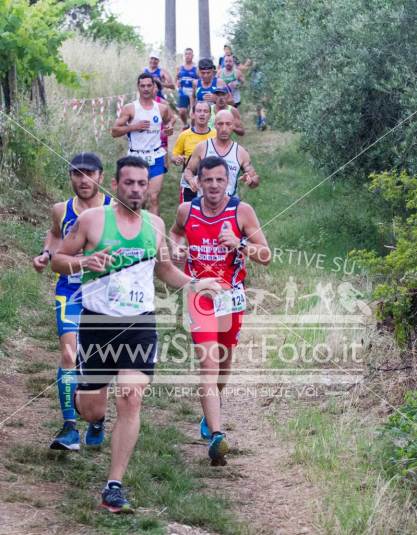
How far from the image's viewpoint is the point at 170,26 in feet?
116

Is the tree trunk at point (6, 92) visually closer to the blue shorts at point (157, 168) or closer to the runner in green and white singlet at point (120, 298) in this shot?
the blue shorts at point (157, 168)

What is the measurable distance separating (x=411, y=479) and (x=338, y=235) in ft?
25.8

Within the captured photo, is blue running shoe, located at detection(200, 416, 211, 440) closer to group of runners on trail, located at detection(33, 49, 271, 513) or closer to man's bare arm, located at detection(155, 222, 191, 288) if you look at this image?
group of runners on trail, located at detection(33, 49, 271, 513)

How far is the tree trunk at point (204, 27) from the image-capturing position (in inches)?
1342

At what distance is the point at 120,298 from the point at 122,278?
0.39 feet

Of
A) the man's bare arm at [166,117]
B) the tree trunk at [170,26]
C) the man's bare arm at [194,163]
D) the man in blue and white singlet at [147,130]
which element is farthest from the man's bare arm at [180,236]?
the tree trunk at [170,26]

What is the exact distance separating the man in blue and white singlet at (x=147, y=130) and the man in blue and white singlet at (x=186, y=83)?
8283 mm

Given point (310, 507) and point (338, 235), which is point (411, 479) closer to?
point (310, 507)

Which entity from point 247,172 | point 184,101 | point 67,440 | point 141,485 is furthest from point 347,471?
point 184,101

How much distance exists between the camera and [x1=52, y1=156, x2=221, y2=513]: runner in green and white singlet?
551cm

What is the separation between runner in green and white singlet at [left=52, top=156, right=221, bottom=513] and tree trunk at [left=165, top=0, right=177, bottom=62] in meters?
30.0

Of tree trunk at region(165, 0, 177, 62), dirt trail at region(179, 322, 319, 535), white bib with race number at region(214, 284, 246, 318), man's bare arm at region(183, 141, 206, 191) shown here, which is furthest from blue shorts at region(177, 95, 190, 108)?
white bib with race number at region(214, 284, 246, 318)

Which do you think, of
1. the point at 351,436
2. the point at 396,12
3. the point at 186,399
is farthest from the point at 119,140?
the point at 351,436

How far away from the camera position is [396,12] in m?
11.8
